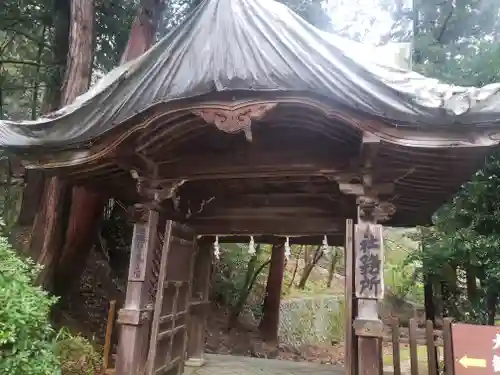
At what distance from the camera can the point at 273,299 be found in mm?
13086

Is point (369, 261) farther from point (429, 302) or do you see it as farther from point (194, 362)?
point (429, 302)

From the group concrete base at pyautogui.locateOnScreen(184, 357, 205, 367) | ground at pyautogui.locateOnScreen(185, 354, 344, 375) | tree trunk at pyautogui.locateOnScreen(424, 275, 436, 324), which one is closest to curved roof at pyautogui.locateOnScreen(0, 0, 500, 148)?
ground at pyautogui.locateOnScreen(185, 354, 344, 375)

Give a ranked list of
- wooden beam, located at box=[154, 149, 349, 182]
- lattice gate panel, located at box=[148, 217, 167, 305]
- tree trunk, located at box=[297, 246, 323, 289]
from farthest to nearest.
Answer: tree trunk, located at box=[297, 246, 323, 289], lattice gate panel, located at box=[148, 217, 167, 305], wooden beam, located at box=[154, 149, 349, 182]

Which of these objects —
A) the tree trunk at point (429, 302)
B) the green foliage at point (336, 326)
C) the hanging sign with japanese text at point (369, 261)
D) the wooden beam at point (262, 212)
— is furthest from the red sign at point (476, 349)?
the green foliage at point (336, 326)

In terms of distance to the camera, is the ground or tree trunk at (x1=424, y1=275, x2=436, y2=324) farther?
tree trunk at (x1=424, y1=275, x2=436, y2=324)

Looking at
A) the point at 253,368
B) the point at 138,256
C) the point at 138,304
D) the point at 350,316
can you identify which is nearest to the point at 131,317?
the point at 138,304

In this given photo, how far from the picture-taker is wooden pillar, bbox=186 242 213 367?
797 cm

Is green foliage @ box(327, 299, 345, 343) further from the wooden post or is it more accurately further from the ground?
the wooden post

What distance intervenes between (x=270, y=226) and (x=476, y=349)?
3451 millimetres

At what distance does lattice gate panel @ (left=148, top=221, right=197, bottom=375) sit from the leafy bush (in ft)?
4.54

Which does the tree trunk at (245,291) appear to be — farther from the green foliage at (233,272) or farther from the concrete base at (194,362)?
the concrete base at (194,362)

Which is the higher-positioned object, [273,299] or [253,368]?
[273,299]

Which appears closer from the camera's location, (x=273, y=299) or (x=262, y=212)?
(x=262, y=212)

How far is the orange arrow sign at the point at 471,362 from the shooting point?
3938 mm
